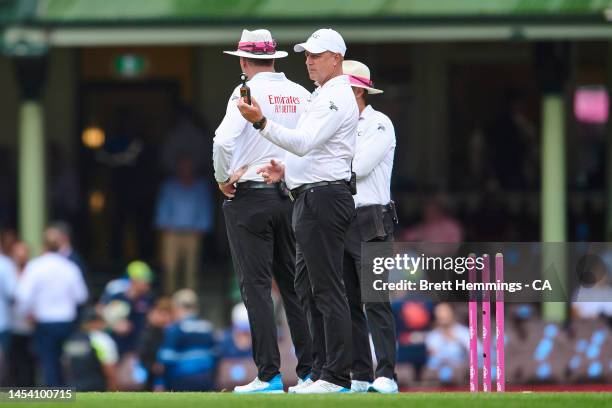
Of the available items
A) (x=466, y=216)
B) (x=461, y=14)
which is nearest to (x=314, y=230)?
(x=461, y=14)

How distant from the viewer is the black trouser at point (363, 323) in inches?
408

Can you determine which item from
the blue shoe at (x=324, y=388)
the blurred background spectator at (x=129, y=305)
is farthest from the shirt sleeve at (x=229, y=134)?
the blurred background spectator at (x=129, y=305)

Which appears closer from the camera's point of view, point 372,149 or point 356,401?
point 356,401

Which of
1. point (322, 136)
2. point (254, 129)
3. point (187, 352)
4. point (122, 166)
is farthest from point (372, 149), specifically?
point (122, 166)

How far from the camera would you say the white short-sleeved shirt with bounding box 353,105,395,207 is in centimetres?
1053

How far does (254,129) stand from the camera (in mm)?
10250

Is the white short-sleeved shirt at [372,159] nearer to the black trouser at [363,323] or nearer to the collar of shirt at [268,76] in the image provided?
the black trouser at [363,323]

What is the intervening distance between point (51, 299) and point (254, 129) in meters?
7.06

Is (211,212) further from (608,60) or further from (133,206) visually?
(608,60)

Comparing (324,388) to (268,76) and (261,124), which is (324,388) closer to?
(261,124)

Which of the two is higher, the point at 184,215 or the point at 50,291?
the point at 184,215

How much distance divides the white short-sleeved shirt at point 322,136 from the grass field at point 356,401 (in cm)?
121

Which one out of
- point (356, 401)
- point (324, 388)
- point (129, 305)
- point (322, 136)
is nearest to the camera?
point (356, 401)

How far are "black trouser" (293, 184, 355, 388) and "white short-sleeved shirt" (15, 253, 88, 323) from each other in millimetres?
7238
